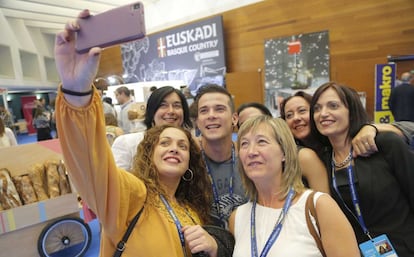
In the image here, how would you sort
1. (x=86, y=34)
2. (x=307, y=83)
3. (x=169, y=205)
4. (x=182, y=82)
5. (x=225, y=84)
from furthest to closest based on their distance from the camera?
(x=182, y=82), (x=225, y=84), (x=307, y=83), (x=169, y=205), (x=86, y=34)

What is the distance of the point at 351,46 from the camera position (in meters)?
7.57

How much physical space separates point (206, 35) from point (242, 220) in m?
9.78

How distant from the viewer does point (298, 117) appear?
221cm

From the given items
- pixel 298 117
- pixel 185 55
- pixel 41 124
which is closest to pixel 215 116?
pixel 298 117

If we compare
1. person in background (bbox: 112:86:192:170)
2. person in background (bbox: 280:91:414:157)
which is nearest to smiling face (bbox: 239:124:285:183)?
person in background (bbox: 280:91:414:157)

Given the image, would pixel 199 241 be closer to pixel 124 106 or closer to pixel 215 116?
pixel 215 116

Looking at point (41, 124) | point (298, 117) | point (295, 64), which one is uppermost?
point (295, 64)

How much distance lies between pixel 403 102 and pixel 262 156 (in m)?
5.60

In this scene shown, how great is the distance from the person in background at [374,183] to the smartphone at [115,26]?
1.32 metres

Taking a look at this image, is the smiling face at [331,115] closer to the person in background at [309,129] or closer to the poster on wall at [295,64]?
the person in background at [309,129]

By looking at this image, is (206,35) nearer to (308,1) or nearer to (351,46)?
(308,1)

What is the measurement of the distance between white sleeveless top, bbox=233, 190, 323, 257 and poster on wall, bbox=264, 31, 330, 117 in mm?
6838

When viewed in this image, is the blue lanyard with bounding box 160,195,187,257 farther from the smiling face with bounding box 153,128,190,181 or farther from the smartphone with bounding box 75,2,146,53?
the smartphone with bounding box 75,2,146,53

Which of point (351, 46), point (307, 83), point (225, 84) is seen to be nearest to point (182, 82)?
point (225, 84)
